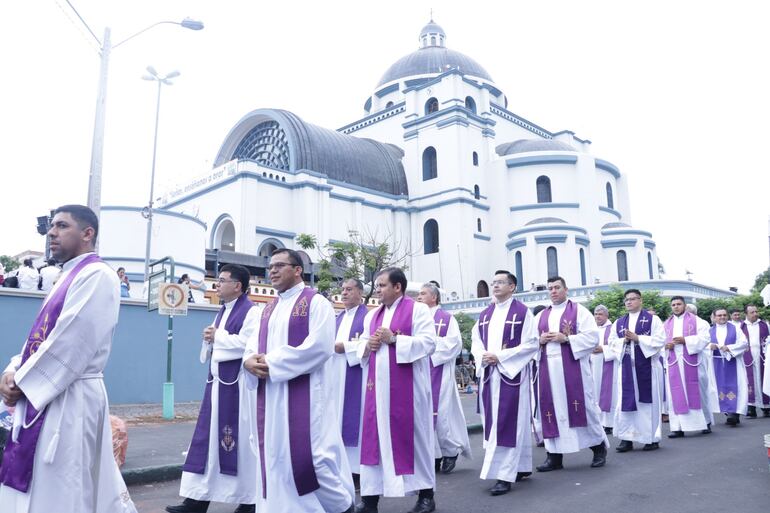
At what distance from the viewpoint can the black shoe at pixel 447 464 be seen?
6934 mm

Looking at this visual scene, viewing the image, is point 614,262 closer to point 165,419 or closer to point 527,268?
point 527,268

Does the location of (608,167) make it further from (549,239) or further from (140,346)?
(140,346)

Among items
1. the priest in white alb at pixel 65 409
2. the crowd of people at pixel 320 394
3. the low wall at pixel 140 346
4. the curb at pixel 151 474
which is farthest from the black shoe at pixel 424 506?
the low wall at pixel 140 346

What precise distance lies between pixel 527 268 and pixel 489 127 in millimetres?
9934

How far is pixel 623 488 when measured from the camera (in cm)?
574

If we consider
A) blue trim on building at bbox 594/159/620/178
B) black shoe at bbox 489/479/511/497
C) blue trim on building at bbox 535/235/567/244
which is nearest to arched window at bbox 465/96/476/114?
blue trim on building at bbox 594/159/620/178

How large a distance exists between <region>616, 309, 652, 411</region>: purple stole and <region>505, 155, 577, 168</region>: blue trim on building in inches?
1252

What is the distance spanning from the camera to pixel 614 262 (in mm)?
37875

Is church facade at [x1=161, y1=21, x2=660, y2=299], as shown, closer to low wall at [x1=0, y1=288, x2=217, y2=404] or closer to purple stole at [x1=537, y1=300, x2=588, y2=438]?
low wall at [x1=0, y1=288, x2=217, y2=404]

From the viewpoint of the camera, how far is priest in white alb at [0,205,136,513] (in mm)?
3234

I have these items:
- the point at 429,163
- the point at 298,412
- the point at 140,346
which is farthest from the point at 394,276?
the point at 429,163

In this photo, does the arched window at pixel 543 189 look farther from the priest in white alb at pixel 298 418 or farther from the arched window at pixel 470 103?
the priest in white alb at pixel 298 418

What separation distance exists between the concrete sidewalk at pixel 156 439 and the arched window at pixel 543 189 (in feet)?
93.1

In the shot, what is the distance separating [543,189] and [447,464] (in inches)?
1381
